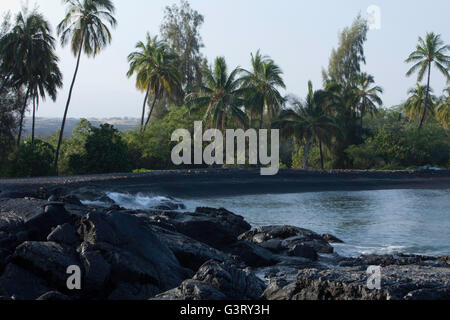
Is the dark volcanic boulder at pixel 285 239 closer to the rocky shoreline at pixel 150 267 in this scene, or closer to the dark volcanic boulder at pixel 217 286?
the rocky shoreline at pixel 150 267

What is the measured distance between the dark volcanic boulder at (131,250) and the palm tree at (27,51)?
80.9 ft

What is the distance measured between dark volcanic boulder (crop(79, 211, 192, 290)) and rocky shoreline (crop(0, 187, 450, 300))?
15mm

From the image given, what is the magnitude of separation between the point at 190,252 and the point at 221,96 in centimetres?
2681

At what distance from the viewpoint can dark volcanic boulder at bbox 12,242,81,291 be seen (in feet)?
22.9

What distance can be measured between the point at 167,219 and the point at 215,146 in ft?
77.2

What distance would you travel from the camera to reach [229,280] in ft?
21.6

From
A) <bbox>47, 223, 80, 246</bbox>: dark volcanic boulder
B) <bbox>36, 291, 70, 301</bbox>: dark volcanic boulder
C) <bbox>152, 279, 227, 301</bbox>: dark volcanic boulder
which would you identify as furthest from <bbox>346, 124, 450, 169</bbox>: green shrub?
<bbox>36, 291, 70, 301</bbox>: dark volcanic boulder

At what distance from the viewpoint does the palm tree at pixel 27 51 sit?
99.1 ft

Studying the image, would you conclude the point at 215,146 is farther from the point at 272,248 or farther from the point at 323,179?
Result: the point at 272,248

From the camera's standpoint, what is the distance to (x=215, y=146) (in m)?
36.2

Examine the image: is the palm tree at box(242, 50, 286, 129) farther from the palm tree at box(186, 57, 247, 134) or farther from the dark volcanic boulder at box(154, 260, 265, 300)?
the dark volcanic boulder at box(154, 260, 265, 300)

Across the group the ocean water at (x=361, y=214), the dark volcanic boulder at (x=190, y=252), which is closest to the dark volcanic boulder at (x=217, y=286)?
the dark volcanic boulder at (x=190, y=252)

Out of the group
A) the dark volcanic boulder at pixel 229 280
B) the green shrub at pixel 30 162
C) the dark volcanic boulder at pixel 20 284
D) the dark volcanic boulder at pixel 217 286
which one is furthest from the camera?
the green shrub at pixel 30 162

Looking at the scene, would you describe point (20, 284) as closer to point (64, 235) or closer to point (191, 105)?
point (64, 235)
